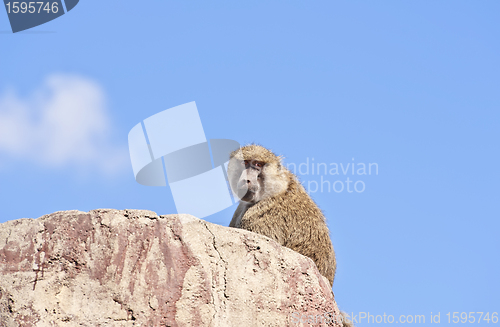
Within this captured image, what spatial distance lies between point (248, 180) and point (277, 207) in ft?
Result: 1.65

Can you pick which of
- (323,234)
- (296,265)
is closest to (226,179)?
(323,234)

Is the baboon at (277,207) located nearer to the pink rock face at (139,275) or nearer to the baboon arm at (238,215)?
the baboon arm at (238,215)

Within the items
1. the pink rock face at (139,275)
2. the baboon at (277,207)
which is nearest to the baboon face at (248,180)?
the baboon at (277,207)

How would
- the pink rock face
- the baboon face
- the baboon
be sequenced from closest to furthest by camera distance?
the pink rock face
the baboon
the baboon face

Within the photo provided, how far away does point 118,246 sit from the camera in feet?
13.6

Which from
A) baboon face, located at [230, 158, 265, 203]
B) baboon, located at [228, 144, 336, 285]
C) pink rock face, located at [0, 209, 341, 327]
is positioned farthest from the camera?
baboon face, located at [230, 158, 265, 203]

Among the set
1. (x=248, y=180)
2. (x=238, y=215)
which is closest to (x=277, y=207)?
(x=248, y=180)

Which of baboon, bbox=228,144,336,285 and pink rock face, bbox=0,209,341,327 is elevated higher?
baboon, bbox=228,144,336,285

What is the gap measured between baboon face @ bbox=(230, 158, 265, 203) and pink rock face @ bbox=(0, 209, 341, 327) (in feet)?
6.31

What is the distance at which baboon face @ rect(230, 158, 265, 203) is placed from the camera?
6.44 meters

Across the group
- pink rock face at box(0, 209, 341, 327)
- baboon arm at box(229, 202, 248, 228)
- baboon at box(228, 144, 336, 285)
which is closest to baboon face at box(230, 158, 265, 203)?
baboon at box(228, 144, 336, 285)

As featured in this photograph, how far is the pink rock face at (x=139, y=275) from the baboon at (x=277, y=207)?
1348 millimetres

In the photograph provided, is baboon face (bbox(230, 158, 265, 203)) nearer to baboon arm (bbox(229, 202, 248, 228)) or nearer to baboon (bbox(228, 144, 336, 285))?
baboon (bbox(228, 144, 336, 285))

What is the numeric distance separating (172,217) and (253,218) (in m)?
1.93
